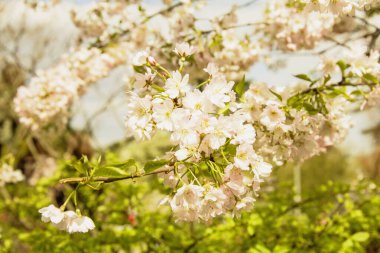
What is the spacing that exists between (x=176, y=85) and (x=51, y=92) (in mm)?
3686

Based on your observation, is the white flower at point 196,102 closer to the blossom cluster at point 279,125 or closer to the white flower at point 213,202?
the white flower at point 213,202

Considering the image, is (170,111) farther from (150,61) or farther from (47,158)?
(47,158)

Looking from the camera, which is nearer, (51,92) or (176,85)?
(176,85)

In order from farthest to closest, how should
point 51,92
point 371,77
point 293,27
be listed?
1. point 51,92
2. point 293,27
3. point 371,77

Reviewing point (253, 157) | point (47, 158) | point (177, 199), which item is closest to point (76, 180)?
point (177, 199)

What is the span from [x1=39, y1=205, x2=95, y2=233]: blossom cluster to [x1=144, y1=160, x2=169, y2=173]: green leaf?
31 cm

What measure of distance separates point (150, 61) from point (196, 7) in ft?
7.51

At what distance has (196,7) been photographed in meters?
4.11

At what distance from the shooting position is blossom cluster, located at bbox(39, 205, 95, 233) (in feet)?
5.80

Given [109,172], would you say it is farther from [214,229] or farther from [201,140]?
[214,229]

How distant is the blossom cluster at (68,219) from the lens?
177 cm

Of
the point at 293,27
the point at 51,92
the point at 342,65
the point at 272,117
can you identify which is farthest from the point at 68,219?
the point at 51,92

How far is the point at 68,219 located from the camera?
5.95ft

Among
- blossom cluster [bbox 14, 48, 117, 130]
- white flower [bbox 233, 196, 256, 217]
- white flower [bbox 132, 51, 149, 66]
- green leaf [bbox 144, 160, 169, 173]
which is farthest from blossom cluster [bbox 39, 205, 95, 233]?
blossom cluster [bbox 14, 48, 117, 130]
